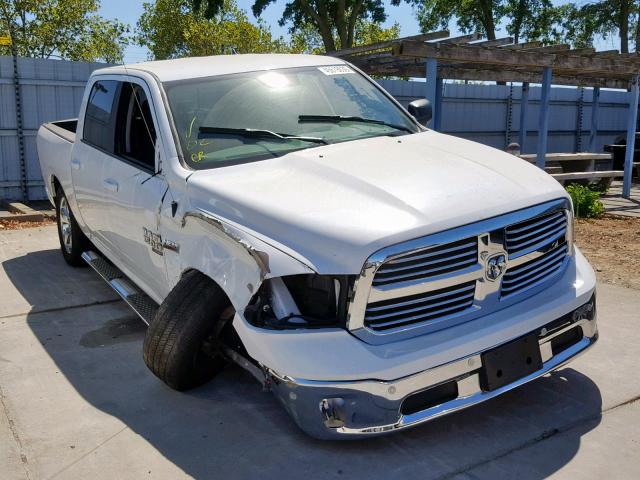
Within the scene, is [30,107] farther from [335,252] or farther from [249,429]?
[335,252]

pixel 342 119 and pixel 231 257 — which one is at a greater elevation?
pixel 342 119

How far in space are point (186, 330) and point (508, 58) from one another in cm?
846

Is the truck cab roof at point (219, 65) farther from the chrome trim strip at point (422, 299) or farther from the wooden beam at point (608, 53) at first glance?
the wooden beam at point (608, 53)

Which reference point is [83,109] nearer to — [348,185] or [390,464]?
[348,185]

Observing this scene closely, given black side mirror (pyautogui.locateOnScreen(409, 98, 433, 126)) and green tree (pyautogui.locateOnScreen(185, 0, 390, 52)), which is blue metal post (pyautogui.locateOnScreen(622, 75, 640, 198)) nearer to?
black side mirror (pyautogui.locateOnScreen(409, 98, 433, 126))

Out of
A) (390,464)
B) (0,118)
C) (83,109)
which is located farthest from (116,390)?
(0,118)

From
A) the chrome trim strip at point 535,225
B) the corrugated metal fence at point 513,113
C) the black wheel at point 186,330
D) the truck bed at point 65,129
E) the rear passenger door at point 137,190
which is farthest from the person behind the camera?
the corrugated metal fence at point 513,113

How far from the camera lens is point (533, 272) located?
3.43m

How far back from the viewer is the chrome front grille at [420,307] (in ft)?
9.83

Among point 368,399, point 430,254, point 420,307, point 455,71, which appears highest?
point 455,71

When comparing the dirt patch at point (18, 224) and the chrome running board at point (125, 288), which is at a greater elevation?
the chrome running board at point (125, 288)

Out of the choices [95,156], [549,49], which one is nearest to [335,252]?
[95,156]

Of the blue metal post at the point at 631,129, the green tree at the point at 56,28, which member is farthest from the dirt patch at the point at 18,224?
the green tree at the point at 56,28

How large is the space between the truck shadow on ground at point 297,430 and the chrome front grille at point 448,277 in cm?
66
